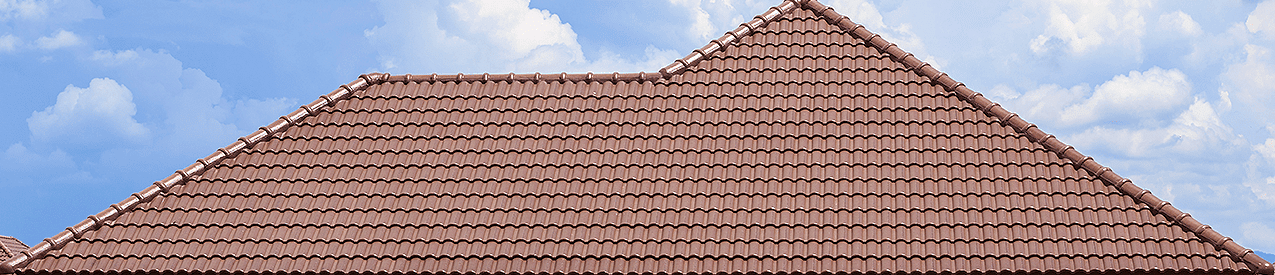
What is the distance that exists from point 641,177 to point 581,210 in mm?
847

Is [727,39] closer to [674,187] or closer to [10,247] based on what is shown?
[674,187]

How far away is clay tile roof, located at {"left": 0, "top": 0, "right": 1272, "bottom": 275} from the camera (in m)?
10.9

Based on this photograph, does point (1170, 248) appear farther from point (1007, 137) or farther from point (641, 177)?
point (641, 177)

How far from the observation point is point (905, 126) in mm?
12617

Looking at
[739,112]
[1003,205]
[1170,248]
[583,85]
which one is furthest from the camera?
[583,85]

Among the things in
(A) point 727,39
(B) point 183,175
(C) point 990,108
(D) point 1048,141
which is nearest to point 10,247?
(B) point 183,175

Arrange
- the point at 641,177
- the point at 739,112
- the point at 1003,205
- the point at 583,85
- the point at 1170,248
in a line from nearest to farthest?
the point at 1170,248
the point at 1003,205
the point at 641,177
the point at 739,112
the point at 583,85

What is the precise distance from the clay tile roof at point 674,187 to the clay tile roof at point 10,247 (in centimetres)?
698

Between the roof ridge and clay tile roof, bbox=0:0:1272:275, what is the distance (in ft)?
0.09

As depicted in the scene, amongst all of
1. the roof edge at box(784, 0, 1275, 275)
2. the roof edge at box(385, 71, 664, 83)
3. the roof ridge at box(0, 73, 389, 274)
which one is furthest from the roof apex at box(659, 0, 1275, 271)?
the roof ridge at box(0, 73, 389, 274)

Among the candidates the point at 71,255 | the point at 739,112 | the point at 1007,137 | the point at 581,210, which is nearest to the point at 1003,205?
the point at 1007,137

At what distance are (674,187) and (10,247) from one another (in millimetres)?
13567

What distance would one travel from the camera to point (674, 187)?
→ 11.9 metres

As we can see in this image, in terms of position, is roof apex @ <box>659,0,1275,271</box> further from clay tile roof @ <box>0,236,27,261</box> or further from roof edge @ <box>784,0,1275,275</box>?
clay tile roof @ <box>0,236,27,261</box>
